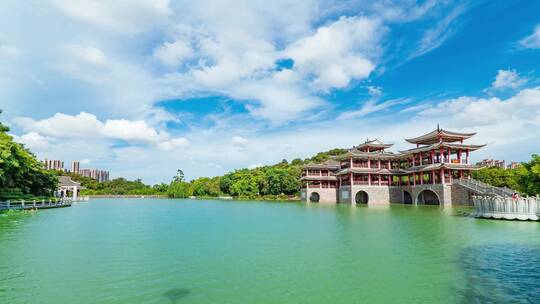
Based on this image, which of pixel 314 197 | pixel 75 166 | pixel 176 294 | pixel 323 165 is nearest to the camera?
pixel 176 294

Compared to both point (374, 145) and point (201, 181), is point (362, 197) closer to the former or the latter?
point (374, 145)

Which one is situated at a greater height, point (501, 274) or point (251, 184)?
point (251, 184)

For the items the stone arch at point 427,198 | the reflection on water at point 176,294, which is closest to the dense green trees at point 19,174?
the reflection on water at point 176,294

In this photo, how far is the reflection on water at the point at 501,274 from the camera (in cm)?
632

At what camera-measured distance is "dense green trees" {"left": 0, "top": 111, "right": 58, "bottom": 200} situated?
2267cm

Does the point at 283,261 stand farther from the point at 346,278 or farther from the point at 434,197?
the point at 434,197

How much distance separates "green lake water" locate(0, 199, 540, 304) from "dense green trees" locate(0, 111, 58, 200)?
10.8 meters

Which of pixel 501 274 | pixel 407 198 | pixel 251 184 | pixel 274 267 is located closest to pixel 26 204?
pixel 274 267

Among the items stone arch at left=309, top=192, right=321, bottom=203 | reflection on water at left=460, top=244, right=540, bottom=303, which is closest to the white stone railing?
reflection on water at left=460, top=244, right=540, bottom=303

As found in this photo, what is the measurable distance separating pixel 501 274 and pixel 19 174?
30462 mm

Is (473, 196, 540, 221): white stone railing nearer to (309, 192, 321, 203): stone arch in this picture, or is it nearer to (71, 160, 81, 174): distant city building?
(309, 192, 321, 203): stone arch

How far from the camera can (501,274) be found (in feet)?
25.5

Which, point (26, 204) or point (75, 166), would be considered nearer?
point (26, 204)

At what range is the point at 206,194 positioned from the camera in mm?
77500
